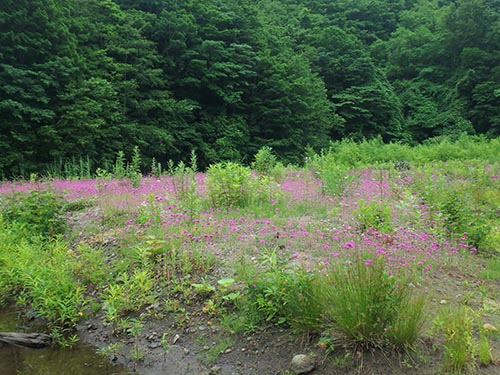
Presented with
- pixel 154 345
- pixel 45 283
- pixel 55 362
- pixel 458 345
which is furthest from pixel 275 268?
pixel 45 283

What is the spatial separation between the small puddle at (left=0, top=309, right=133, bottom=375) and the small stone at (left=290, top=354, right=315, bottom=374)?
1.52m

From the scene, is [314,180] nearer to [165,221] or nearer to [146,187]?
[146,187]

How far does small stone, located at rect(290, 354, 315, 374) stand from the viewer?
317 cm

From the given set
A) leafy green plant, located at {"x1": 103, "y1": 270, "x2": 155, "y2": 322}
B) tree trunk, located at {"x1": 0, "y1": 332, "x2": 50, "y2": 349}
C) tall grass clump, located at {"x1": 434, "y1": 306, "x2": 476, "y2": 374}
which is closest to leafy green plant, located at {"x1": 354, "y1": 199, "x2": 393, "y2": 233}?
tall grass clump, located at {"x1": 434, "y1": 306, "x2": 476, "y2": 374}

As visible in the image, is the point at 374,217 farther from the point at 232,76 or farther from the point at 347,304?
the point at 232,76

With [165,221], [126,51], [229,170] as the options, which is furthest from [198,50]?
[165,221]

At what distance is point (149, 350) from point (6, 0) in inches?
731

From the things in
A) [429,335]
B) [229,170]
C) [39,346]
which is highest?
[229,170]

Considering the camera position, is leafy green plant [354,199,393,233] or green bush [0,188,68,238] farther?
green bush [0,188,68,238]

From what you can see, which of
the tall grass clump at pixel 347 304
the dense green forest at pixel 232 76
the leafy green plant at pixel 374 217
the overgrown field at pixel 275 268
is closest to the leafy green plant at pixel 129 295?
the overgrown field at pixel 275 268

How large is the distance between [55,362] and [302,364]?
2.37 meters

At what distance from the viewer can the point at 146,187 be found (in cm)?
877

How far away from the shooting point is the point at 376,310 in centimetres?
309

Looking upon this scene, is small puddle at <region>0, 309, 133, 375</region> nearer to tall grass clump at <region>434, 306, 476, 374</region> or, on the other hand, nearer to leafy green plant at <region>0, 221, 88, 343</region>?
leafy green plant at <region>0, 221, 88, 343</region>
